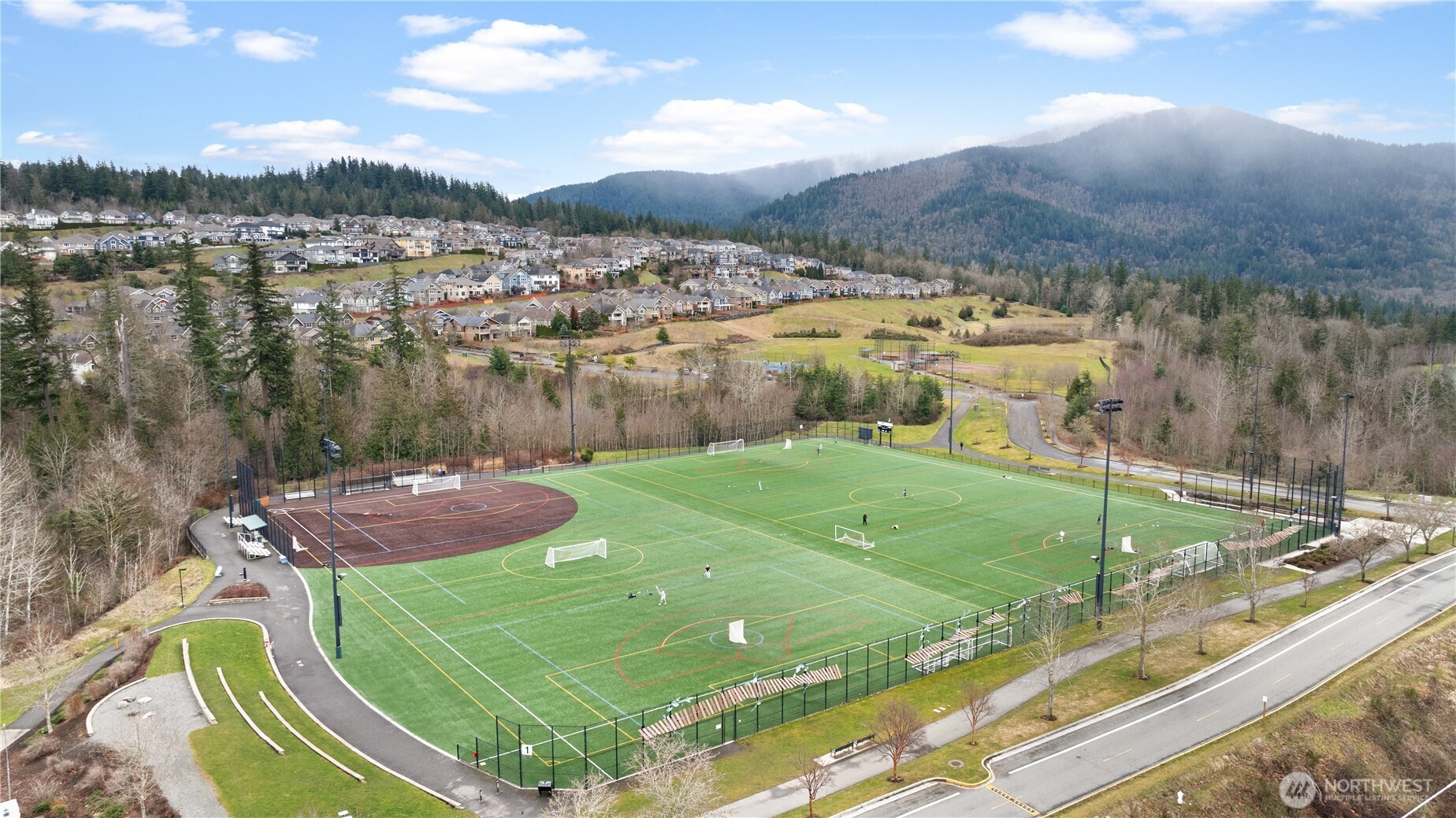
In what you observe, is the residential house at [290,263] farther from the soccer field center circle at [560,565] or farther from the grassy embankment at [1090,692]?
the grassy embankment at [1090,692]

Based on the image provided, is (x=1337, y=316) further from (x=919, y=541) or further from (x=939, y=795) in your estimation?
(x=939, y=795)

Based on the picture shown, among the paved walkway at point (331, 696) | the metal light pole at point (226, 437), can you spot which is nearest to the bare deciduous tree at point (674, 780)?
the paved walkway at point (331, 696)

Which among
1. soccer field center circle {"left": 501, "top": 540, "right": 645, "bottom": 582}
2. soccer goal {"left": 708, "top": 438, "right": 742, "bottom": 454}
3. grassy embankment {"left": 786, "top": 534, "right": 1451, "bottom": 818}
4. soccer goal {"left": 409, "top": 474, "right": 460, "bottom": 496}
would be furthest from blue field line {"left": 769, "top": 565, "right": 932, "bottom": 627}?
soccer goal {"left": 708, "top": 438, "right": 742, "bottom": 454}

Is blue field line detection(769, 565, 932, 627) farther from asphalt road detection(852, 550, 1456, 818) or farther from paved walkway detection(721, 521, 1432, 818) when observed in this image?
asphalt road detection(852, 550, 1456, 818)

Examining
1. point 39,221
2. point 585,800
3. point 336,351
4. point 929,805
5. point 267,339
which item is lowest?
point 929,805

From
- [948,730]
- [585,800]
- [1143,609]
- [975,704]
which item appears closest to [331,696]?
[585,800]

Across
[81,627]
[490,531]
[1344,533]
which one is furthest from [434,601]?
[1344,533]

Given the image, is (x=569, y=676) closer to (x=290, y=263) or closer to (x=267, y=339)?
(x=267, y=339)
